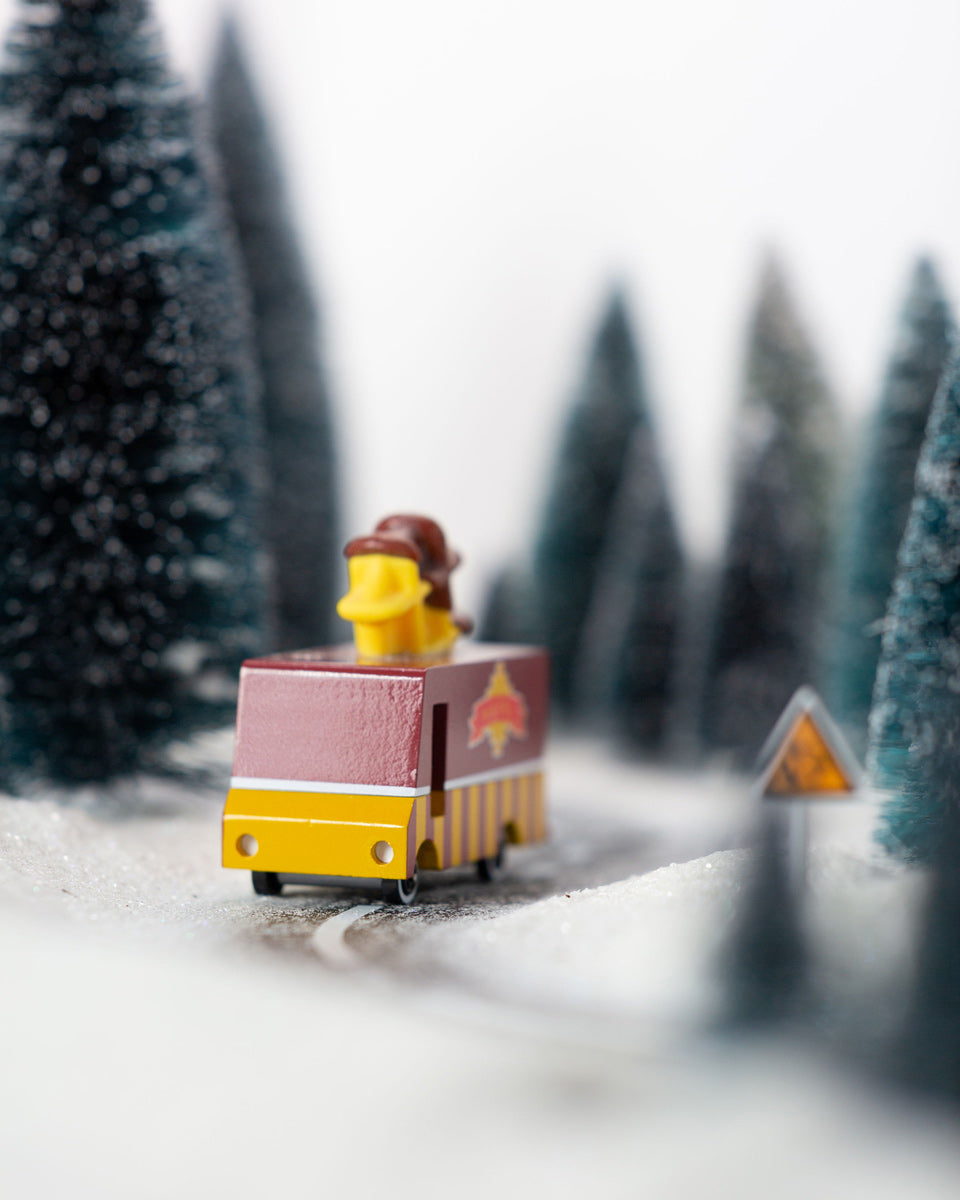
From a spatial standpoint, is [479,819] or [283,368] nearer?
[479,819]

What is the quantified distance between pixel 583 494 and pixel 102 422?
4875 millimetres

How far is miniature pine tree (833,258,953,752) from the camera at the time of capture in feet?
28.8

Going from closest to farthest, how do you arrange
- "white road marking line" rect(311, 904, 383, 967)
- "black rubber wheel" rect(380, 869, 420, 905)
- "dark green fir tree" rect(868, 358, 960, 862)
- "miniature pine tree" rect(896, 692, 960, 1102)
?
"miniature pine tree" rect(896, 692, 960, 1102) → "white road marking line" rect(311, 904, 383, 967) → "dark green fir tree" rect(868, 358, 960, 862) → "black rubber wheel" rect(380, 869, 420, 905)

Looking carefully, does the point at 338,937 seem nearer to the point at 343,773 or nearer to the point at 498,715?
the point at 343,773

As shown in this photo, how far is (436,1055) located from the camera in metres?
3.62

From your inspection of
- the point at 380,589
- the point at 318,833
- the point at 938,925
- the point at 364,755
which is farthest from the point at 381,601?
the point at 938,925

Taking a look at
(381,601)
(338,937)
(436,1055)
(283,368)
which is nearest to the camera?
(436,1055)

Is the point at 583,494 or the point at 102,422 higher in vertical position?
the point at 102,422

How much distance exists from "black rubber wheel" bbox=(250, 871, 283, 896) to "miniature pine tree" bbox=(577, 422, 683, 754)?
539cm

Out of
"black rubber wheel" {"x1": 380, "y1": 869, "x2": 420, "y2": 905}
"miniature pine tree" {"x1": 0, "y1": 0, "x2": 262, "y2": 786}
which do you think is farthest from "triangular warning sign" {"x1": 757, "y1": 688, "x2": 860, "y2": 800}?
"miniature pine tree" {"x1": 0, "y1": 0, "x2": 262, "y2": 786}

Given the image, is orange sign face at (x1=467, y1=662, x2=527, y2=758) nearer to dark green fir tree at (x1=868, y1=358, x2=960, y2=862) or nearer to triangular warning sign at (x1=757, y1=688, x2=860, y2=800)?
triangular warning sign at (x1=757, y1=688, x2=860, y2=800)

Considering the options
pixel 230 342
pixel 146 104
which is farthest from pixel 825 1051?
pixel 146 104

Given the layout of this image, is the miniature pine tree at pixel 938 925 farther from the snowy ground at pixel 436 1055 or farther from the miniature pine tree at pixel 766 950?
the miniature pine tree at pixel 766 950

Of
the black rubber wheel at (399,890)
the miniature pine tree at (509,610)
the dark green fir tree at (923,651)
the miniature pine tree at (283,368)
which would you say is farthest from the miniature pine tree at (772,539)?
the black rubber wheel at (399,890)
